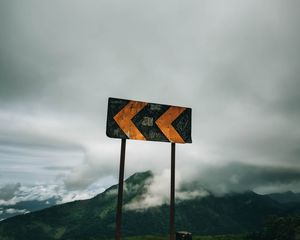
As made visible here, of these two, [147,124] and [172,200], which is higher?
[147,124]

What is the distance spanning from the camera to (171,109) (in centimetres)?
968

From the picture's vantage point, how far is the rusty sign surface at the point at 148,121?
29.1 ft

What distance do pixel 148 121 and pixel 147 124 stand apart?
103 millimetres

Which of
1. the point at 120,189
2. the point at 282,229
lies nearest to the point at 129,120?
the point at 120,189

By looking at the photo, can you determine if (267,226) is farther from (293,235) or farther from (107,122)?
(107,122)

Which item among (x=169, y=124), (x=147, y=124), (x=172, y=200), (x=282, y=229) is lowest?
(x=282, y=229)

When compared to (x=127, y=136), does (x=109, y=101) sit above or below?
above

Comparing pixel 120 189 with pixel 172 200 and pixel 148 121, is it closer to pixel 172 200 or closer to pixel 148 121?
pixel 172 200

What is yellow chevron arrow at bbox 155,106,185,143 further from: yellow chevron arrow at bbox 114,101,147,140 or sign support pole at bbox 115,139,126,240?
sign support pole at bbox 115,139,126,240

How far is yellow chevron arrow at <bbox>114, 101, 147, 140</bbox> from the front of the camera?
29.2 feet

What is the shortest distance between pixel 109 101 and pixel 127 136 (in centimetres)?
120

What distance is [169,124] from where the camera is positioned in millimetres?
9531

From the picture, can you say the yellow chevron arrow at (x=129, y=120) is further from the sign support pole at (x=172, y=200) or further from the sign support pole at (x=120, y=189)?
the sign support pole at (x=172, y=200)

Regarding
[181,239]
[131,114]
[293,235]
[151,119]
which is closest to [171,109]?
[151,119]
